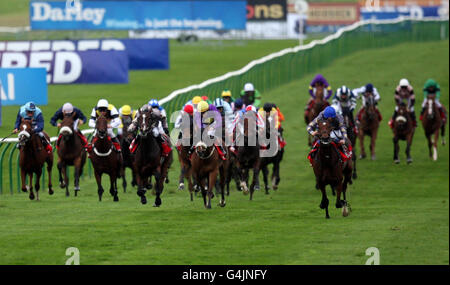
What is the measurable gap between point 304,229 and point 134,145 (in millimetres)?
3514

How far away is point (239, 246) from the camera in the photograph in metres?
16.1

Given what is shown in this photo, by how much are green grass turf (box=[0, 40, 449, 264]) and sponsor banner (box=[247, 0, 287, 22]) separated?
4103cm

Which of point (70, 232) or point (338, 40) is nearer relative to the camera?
point (70, 232)

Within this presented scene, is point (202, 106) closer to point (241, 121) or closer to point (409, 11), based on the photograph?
point (241, 121)

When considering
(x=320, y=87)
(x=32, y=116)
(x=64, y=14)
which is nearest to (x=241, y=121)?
(x=32, y=116)

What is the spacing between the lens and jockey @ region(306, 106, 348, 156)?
1764 cm

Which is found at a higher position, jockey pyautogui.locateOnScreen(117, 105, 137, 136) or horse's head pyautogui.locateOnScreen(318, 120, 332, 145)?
jockey pyautogui.locateOnScreen(117, 105, 137, 136)

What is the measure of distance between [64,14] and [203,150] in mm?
44747

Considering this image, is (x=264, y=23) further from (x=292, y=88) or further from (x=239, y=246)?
(x=239, y=246)

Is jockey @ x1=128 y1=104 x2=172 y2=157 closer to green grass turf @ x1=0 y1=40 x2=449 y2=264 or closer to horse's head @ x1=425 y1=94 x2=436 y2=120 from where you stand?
green grass turf @ x1=0 y1=40 x2=449 y2=264

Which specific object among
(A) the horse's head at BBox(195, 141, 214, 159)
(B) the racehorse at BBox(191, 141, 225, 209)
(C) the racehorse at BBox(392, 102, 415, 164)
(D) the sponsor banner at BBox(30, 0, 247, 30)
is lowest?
(B) the racehorse at BBox(191, 141, 225, 209)

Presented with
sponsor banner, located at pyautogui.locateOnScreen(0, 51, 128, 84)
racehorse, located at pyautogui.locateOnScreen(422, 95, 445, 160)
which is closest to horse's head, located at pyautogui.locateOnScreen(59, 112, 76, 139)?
racehorse, located at pyautogui.locateOnScreen(422, 95, 445, 160)

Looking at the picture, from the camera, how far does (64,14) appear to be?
62.8 meters
